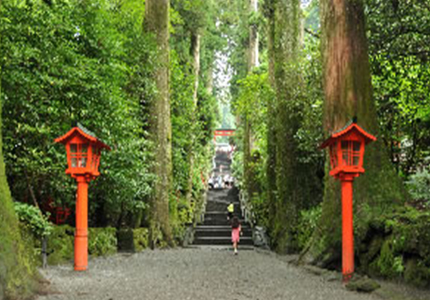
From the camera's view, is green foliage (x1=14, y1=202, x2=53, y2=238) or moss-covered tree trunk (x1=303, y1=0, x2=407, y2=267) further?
moss-covered tree trunk (x1=303, y1=0, x2=407, y2=267)

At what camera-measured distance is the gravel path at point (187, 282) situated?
23.9 feet

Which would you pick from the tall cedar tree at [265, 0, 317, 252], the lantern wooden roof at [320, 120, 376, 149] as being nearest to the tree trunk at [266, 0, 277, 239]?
the tall cedar tree at [265, 0, 317, 252]

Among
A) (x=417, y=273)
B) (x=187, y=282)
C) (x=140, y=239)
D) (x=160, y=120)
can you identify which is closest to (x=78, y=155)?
(x=187, y=282)

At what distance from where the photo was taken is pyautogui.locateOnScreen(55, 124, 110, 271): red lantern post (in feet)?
31.2

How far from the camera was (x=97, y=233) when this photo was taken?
44.4 feet

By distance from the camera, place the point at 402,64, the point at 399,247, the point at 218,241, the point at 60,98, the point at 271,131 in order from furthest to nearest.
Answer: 1. the point at 218,241
2. the point at 271,131
3. the point at 60,98
4. the point at 402,64
5. the point at 399,247

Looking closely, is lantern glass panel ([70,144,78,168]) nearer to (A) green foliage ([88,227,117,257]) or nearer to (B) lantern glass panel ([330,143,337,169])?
(A) green foliage ([88,227,117,257])

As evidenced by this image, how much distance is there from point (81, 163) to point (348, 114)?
5.15 m

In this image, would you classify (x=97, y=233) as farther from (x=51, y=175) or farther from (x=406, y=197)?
(x=406, y=197)

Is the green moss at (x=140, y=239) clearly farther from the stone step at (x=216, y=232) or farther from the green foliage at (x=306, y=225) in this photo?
the stone step at (x=216, y=232)

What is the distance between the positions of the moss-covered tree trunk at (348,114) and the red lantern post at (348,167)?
0.68m

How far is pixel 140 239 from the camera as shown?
53.2ft

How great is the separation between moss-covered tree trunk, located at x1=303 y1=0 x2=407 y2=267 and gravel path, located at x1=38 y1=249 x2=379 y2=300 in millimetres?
950

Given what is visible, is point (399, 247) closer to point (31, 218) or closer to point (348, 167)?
point (348, 167)
